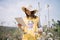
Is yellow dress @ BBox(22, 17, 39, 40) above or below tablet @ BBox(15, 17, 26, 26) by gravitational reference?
below

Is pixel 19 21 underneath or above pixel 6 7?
underneath

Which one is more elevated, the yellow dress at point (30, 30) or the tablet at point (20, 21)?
the tablet at point (20, 21)

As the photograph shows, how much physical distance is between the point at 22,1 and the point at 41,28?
366 millimetres

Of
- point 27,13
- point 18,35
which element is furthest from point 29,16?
point 18,35

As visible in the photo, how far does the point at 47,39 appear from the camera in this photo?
2432 millimetres

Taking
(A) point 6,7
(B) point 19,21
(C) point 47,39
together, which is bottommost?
(C) point 47,39

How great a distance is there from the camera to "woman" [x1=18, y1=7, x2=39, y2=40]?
243cm

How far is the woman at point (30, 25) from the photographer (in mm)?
2428

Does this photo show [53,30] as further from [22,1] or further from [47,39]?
[22,1]

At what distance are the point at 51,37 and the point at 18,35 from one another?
36 centimetres

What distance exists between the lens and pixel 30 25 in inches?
95.9

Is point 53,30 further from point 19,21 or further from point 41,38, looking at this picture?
point 19,21

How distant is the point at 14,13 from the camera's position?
2484 mm

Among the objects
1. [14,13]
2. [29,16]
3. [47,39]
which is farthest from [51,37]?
[14,13]
